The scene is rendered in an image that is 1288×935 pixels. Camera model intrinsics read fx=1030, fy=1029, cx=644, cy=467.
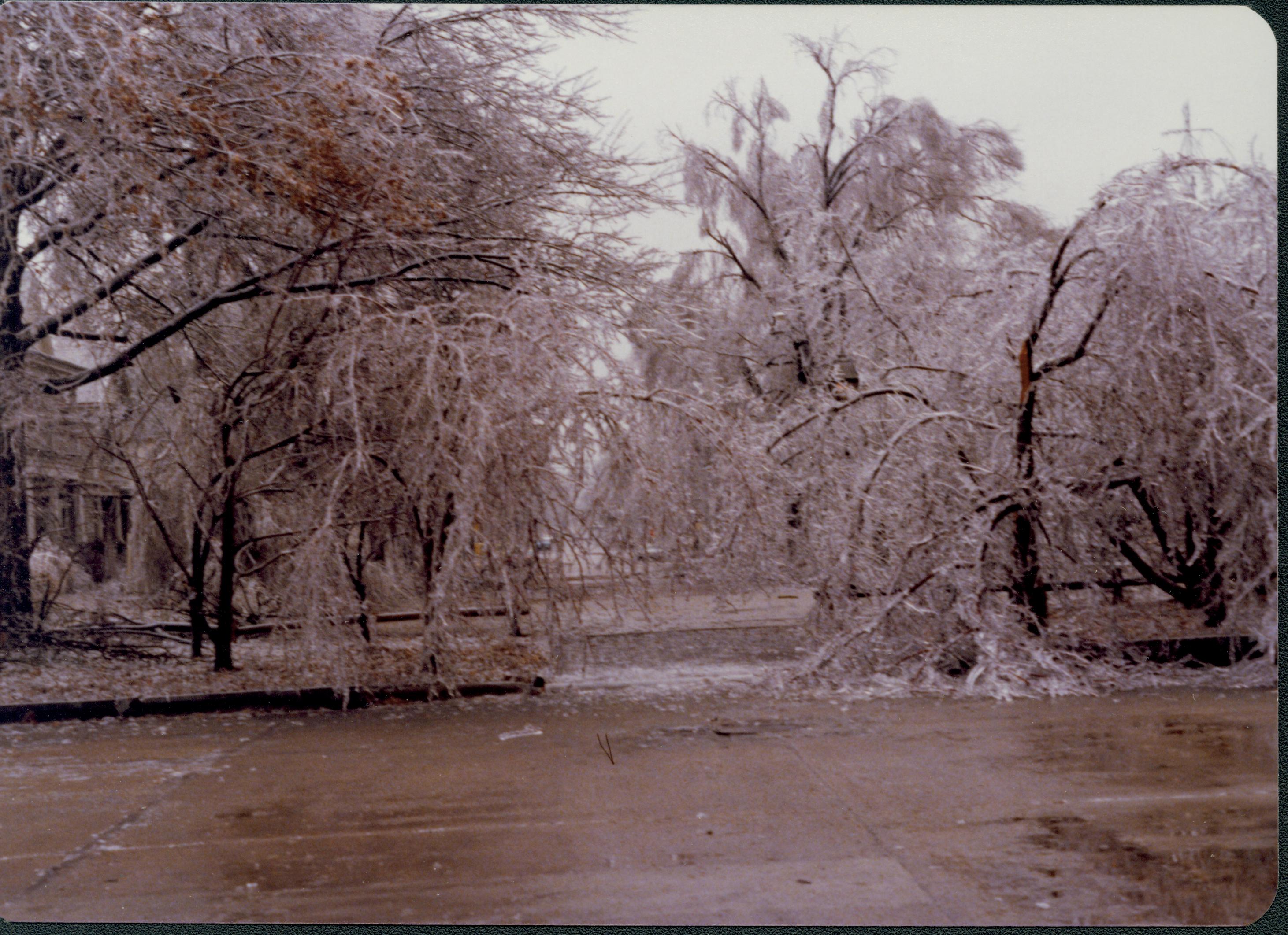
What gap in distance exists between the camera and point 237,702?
317 inches

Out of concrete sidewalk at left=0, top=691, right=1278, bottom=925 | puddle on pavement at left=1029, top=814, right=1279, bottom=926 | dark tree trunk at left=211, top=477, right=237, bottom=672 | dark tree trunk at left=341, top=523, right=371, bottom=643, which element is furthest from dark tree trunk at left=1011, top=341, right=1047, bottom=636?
dark tree trunk at left=211, top=477, right=237, bottom=672

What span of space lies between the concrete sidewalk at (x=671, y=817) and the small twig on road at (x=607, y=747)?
3 cm

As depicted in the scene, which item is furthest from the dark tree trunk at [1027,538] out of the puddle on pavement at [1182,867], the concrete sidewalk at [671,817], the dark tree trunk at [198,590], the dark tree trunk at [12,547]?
the dark tree trunk at [12,547]

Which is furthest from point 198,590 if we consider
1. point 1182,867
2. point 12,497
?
point 1182,867

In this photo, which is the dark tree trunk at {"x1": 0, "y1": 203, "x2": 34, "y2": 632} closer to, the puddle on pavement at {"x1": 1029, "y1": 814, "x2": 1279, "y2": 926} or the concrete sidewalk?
the concrete sidewalk

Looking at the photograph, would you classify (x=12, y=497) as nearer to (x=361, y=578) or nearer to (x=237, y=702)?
(x=237, y=702)

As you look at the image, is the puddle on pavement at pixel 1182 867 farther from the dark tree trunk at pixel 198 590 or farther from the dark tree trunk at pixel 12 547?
the dark tree trunk at pixel 12 547

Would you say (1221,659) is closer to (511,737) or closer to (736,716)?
(736,716)

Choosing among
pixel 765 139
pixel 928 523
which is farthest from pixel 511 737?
pixel 765 139

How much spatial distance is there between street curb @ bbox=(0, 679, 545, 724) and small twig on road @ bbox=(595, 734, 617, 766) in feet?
5.63

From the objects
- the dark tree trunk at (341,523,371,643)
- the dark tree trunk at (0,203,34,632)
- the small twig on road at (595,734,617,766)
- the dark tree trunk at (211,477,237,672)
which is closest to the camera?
the small twig on road at (595,734,617,766)

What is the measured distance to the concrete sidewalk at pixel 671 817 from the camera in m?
4.10

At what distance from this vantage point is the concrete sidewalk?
410cm

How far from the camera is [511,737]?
22.6 feet
